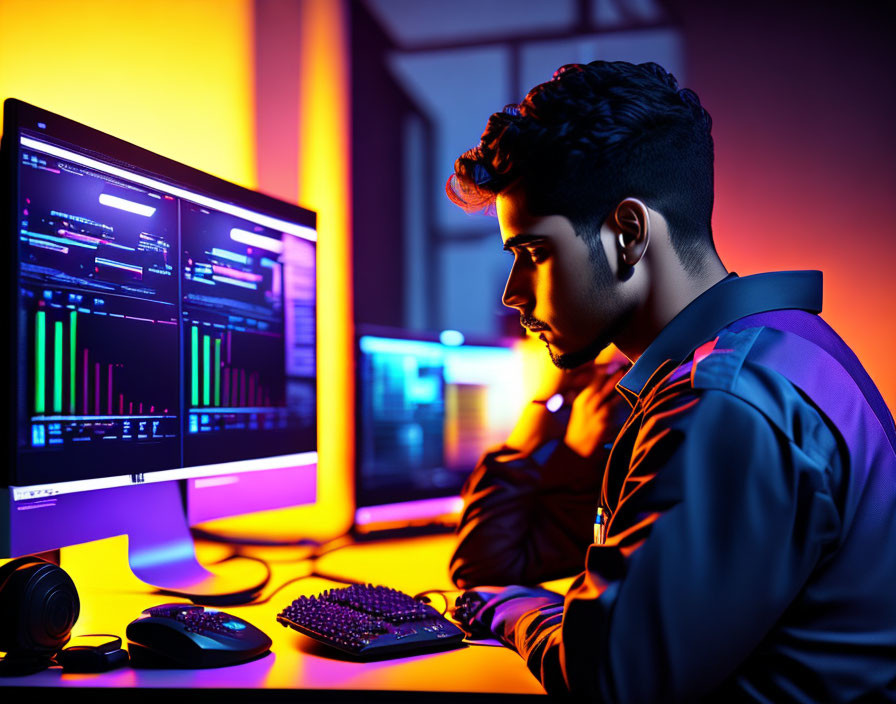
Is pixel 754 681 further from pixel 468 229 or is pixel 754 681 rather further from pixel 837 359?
pixel 468 229

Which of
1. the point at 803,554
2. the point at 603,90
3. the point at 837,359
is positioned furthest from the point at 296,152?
the point at 803,554

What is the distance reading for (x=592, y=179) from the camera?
879 millimetres

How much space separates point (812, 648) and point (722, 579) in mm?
141

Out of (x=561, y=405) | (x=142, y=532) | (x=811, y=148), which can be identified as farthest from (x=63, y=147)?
(x=811, y=148)

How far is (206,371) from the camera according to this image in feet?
3.87

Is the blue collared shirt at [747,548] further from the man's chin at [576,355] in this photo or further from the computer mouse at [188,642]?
the computer mouse at [188,642]

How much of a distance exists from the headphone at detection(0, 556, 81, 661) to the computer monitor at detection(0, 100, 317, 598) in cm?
4

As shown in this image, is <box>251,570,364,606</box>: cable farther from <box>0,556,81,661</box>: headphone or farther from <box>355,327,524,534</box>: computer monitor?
<box>0,556,81,661</box>: headphone

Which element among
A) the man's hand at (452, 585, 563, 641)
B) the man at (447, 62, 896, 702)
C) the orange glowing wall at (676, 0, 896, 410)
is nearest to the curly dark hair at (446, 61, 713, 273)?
the man at (447, 62, 896, 702)

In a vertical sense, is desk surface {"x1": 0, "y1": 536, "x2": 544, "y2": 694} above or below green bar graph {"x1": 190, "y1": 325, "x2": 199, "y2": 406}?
below

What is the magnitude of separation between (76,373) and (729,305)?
84 centimetres

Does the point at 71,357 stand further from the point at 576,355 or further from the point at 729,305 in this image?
the point at 729,305

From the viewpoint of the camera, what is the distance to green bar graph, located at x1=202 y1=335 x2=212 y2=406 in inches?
46.3

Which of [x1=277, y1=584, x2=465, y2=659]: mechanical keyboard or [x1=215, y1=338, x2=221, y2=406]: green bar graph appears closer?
[x1=277, y1=584, x2=465, y2=659]: mechanical keyboard
